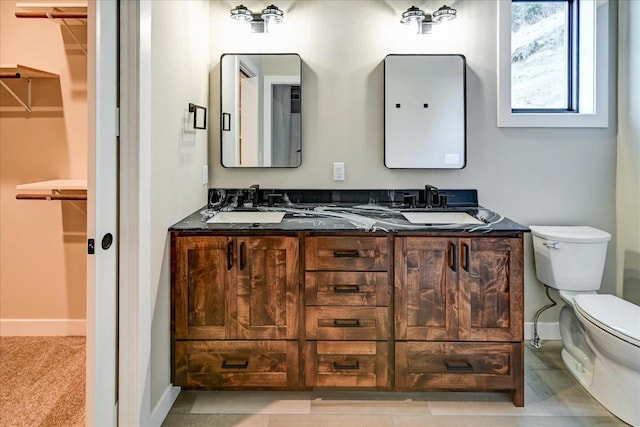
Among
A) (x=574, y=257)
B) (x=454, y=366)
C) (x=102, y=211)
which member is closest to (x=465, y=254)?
(x=454, y=366)

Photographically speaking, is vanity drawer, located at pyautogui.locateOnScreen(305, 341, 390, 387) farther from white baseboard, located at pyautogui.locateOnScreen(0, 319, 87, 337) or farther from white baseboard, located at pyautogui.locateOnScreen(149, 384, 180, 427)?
white baseboard, located at pyautogui.locateOnScreen(0, 319, 87, 337)

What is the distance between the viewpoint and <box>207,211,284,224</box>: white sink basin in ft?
7.62

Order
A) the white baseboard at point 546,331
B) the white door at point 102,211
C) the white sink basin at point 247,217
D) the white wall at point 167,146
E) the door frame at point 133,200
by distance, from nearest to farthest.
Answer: the white door at point 102,211, the door frame at point 133,200, the white wall at point 167,146, the white sink basin at point 247,217, the white baseboard at point 546,331

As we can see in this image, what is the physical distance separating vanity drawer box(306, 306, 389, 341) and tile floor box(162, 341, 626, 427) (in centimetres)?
36

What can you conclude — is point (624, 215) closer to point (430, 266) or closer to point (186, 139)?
point (430, 266)

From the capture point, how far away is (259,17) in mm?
2570

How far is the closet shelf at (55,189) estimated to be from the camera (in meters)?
2.40

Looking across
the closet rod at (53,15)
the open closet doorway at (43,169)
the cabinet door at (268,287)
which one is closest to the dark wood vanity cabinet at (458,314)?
the cabinet door at (268,287)

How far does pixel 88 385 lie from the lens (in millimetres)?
1472

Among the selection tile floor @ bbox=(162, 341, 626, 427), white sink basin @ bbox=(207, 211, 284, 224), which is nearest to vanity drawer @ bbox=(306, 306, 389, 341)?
tile floor @ bbox=(162, 341, 626, 427)

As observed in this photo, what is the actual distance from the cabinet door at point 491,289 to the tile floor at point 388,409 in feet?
1.19

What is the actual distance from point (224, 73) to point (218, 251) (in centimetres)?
127

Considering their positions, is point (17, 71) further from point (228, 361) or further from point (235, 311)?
point (228, 361)

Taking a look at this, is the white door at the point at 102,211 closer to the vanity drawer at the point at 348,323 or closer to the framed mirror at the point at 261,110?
the vanity drawer at the point at 348,323
